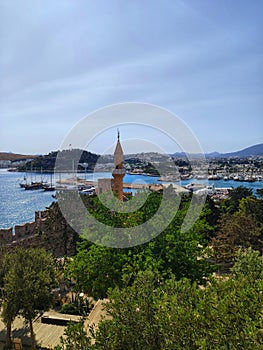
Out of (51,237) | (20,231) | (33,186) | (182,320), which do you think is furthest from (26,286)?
(33,186)

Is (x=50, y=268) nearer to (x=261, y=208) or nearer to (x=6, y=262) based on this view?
(x=6, y=262)

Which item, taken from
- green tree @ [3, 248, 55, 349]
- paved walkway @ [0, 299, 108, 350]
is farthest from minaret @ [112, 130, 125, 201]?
green tree @ [3, 248, 55, 349]

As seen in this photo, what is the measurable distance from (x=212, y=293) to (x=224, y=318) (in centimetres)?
77

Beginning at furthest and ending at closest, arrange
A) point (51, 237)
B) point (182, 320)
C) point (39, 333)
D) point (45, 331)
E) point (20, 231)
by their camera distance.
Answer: point (20, 231) < point (51, 237) < point (45, 331) < point (39, 333) < point (182, 320)

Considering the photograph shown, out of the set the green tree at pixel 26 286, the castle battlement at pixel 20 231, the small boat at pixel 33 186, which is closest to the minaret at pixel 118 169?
the castle battlement at pixel 20 231

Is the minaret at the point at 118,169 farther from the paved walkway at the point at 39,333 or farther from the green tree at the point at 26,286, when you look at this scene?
the green tree at the point at 26,286

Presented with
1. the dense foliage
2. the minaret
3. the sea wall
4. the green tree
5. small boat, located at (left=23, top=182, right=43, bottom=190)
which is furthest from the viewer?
small boat, located at (left=23, top=182, right=43, bottom=190)

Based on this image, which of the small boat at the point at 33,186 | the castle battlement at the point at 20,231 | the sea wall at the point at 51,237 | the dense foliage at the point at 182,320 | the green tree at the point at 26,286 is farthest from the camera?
the small boat at the point at 33,186

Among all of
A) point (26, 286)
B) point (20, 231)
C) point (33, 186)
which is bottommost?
point (33, 186)

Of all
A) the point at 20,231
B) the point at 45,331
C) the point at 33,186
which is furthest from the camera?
the point at 33,186

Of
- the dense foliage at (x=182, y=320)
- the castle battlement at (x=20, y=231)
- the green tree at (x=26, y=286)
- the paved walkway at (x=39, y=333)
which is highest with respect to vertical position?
the dense foliage at (x=182, y=320)

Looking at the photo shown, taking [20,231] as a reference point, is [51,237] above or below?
above

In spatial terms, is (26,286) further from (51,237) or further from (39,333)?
(51,237)

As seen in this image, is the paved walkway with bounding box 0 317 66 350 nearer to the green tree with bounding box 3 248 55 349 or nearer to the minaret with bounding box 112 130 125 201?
the green tree with bounding box 3 248 55 349
